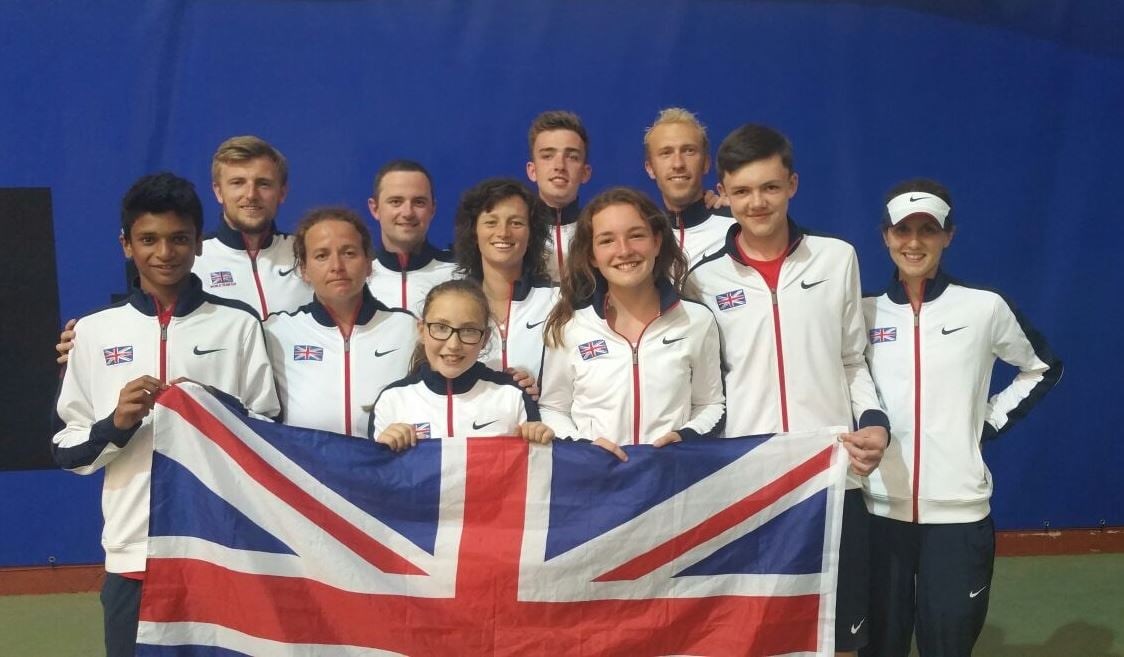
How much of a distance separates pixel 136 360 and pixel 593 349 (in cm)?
117

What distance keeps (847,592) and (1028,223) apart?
8.48 ft

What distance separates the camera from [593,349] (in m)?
2.17

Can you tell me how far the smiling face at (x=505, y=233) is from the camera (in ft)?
8.04

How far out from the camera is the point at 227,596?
2.00 metres

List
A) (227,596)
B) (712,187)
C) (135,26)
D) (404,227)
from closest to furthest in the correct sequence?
(227,596) → (404,227) → (135,26) → (712,187)

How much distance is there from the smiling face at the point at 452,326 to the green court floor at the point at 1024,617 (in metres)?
2.11

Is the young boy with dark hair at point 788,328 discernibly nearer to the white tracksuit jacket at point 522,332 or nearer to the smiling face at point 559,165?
the white tracksuit jacket at point 522,332

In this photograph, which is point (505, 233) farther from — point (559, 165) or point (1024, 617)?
point (1024, 617)

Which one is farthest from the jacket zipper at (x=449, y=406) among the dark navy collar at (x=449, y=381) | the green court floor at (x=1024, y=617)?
the green court floor at (x=1024, y=617)

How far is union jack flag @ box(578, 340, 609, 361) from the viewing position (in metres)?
2.17

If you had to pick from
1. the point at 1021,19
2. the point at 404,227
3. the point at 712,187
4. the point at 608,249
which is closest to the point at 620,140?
the point at 712,187

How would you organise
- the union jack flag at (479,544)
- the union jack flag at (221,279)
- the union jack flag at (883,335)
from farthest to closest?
1. the union jack flag at (221,279)
2. the union jack flag at (883,335)
3. the union jack flag at (479,544)

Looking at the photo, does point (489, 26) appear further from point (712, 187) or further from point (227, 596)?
point (227, 596)

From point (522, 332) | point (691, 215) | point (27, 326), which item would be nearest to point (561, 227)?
point (691, 215)
